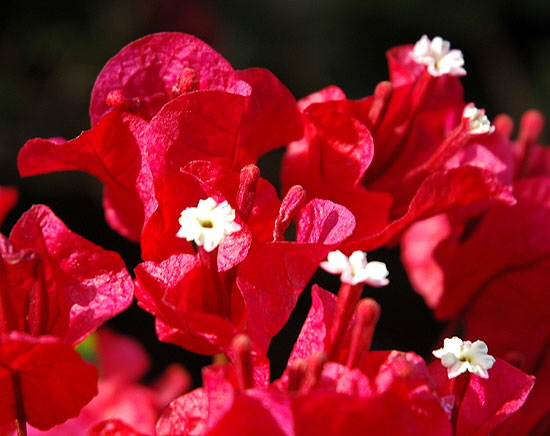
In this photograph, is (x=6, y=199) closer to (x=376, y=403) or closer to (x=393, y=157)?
(x=393, y=157)

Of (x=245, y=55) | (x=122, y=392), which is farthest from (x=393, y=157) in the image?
(x=245, y=55)

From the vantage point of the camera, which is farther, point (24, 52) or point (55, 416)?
point (24, 52)

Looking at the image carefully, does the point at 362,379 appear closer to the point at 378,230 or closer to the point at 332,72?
the point at 378,230

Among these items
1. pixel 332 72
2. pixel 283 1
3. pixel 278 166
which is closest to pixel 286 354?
pixel 278 166

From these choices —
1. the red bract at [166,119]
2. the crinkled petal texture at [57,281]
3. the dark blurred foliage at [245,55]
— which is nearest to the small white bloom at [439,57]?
the red bract at [166,119]

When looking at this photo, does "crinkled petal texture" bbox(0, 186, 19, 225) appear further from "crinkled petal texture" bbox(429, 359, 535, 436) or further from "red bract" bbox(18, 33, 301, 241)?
"crinkled petal texture" bbox(429, 359, 535, 436)

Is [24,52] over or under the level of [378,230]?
under

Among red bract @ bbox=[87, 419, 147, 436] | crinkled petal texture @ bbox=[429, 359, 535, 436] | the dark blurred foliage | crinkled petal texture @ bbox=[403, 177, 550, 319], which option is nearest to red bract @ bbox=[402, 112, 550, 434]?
crinkled petal texture @ bbox=[403, 177, 550, 319]
